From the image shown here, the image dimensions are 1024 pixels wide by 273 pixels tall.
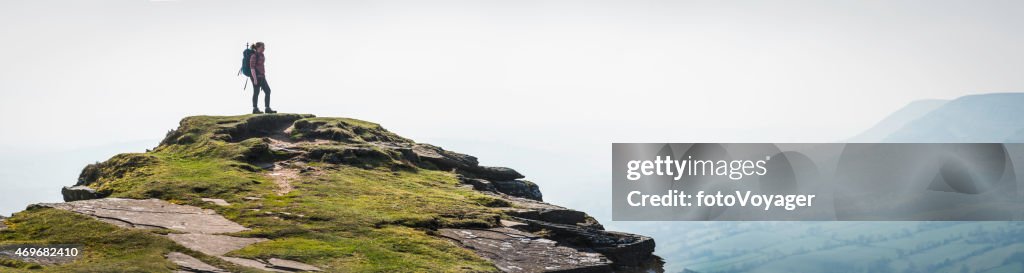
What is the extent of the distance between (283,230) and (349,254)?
286 centimetres

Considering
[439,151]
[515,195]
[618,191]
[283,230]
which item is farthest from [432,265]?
[618,191]

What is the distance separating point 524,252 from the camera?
2475 cm

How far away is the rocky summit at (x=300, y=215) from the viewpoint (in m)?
21.5

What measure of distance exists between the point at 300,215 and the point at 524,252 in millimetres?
7164

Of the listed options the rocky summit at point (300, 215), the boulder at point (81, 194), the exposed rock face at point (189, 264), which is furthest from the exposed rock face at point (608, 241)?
the boulder at point (81, 194)

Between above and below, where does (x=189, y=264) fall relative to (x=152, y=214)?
below

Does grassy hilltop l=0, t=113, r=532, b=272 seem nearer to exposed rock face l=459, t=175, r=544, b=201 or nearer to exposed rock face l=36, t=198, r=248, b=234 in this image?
exposed rock face l=36, t=198, r=248, b=234

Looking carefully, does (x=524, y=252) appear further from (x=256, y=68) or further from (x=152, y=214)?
(x=256, y=68)

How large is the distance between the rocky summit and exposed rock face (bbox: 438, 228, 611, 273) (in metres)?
0.07

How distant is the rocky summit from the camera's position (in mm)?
21531

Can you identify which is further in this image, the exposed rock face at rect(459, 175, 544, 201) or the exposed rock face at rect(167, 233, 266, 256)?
the exposed rock face at rect(459, 175, 544, 201)

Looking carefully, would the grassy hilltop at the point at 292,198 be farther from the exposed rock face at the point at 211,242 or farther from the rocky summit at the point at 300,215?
the exposed rock face at the point at 211,242

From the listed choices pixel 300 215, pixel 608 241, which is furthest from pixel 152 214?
pixel 608 241

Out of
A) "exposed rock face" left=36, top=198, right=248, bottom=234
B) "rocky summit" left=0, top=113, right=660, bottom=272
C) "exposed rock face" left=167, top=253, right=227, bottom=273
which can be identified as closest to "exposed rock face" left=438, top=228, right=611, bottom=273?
"rocky summit" left=0, top=113, right=660, bottom=272
